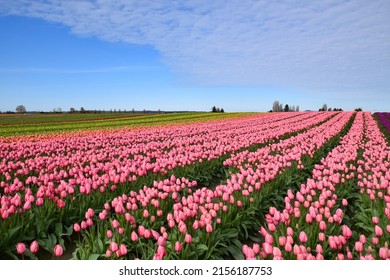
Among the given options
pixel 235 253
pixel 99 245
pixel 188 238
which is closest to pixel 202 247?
pixel 188 238

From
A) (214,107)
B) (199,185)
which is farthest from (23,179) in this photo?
(214,107)

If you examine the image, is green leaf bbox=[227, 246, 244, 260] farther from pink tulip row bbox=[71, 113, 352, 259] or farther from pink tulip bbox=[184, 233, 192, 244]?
pink tulip bbox=[184, 233, 192, 244]

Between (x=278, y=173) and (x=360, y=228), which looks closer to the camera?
(x=360, y=228)

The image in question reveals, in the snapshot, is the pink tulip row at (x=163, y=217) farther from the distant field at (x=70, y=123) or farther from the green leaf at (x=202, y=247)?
the distant field at (x=70, y=123)

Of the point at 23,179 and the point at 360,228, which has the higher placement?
the point at 23,179

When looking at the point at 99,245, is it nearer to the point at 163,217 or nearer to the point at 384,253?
the point at 163,217

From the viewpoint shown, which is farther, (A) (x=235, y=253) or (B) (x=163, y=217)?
(B) (x=163, y=217)

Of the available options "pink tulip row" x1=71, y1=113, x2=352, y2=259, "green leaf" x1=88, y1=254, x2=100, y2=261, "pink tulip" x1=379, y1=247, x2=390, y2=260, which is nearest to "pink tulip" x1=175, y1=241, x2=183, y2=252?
"pink tulip row" x1=71, y1=113, x2=352, y2=259

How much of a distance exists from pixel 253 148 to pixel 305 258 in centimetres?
1007

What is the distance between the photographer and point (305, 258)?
10.9 ft
